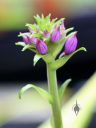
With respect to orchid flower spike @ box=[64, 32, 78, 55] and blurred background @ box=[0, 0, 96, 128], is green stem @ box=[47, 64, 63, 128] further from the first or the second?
blurred background @ box=[0, 0, 96, 128]

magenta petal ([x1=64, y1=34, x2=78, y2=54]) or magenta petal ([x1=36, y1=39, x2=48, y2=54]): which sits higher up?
magenta petal ([x1=64, y1=34, x2=78, y2=54])

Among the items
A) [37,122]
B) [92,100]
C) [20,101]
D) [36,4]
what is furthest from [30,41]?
[36,4]

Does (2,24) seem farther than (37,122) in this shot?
Yes

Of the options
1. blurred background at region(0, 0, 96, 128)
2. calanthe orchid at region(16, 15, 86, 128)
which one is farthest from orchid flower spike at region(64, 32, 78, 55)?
blurred background at region(0, 0, 96, 128)

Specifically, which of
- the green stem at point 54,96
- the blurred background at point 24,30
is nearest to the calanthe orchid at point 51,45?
the green stem at point 54,96

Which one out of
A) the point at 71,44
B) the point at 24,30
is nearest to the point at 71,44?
the point at 71,44

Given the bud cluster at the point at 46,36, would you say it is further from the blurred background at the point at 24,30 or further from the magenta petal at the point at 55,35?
the blurred background at the point at 24,30

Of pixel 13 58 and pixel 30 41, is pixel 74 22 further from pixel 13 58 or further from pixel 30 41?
pixel 30 41

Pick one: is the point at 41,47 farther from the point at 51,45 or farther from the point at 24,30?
the point at 24,30
